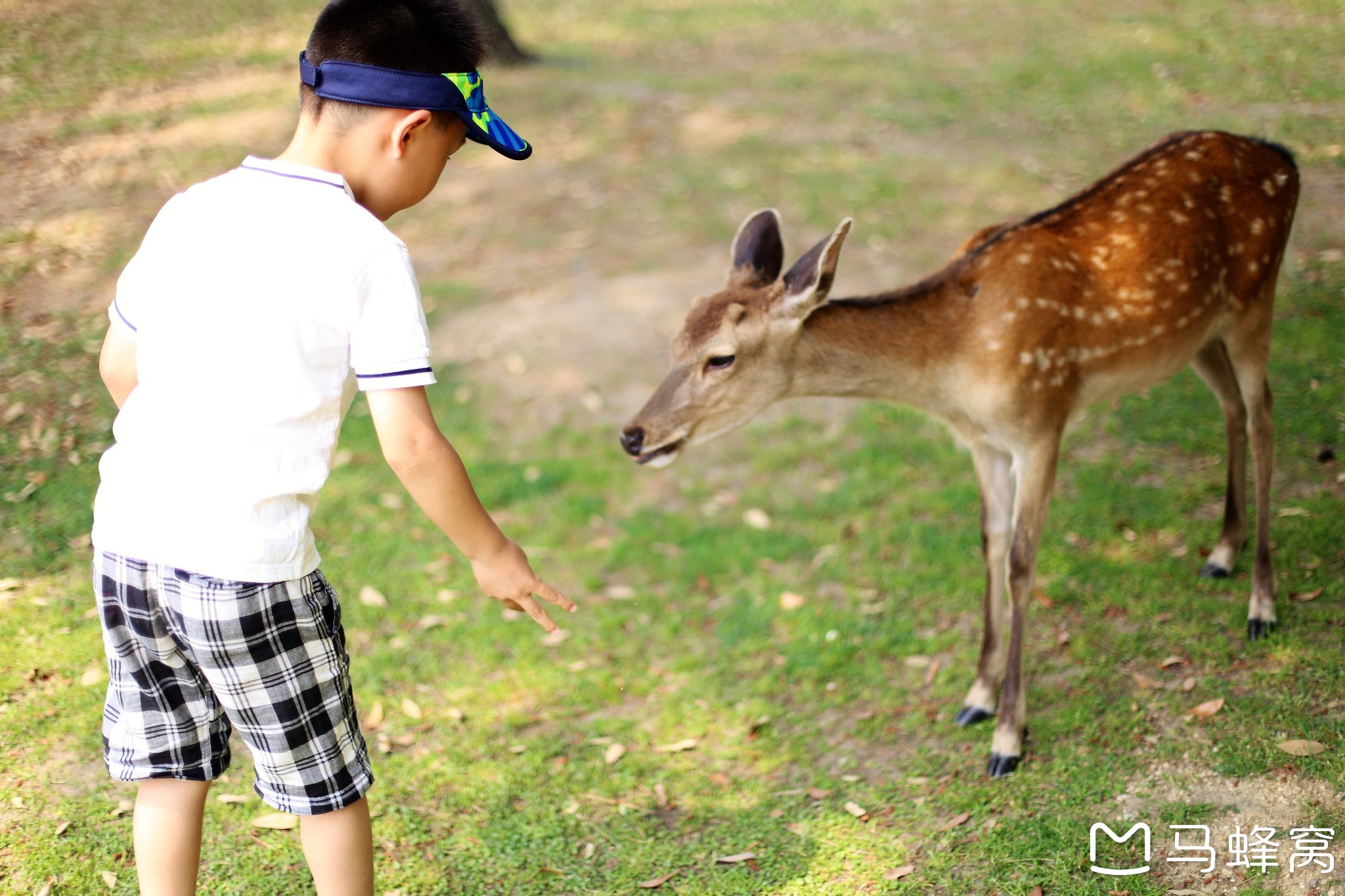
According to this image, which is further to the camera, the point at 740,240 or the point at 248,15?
the point at 248,15

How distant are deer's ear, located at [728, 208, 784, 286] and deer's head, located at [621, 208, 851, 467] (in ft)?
0.32

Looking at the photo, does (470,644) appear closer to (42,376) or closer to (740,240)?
(740,240)

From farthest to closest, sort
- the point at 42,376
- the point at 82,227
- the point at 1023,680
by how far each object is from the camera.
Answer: the point at 82,227 → the point at 42,376 → the point at 1023,680

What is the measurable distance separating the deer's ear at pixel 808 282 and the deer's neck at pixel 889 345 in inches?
5.0

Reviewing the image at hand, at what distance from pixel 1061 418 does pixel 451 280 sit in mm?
4716

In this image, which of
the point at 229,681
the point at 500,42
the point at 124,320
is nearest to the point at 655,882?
the point at 229,681

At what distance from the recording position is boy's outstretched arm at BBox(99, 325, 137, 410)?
2.50m

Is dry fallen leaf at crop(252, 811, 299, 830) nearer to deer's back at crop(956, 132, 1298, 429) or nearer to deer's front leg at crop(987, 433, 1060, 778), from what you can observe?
deer's front leg at crop(987, 433, 1060, 778)

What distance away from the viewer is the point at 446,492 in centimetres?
231

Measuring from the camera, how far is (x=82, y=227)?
7.25m

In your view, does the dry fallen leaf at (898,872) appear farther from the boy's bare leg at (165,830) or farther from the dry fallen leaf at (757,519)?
the dry fallen leaf at (757,519)

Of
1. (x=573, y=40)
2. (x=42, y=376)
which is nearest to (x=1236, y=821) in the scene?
(x=42, y=376)

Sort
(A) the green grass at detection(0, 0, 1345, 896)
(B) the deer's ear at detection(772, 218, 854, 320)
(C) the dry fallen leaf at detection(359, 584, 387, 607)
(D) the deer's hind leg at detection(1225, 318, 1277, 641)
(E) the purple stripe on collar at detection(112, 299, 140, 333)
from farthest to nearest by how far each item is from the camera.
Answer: (C) the dry fallen leaf at detection(359, 584, 387, 607) < (D) the deer's hind leg at detection(1225, 318, 1277, 641) < (B) the deer's ear at detection(772, 218, 854, 320) < (A) the green grass at detection(0, 0, 1345, 896) < (E) the purple stripe on collar at detection(112, 299, 140, 333)

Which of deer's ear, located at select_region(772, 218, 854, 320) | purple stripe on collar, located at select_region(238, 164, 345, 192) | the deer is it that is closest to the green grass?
the deer
